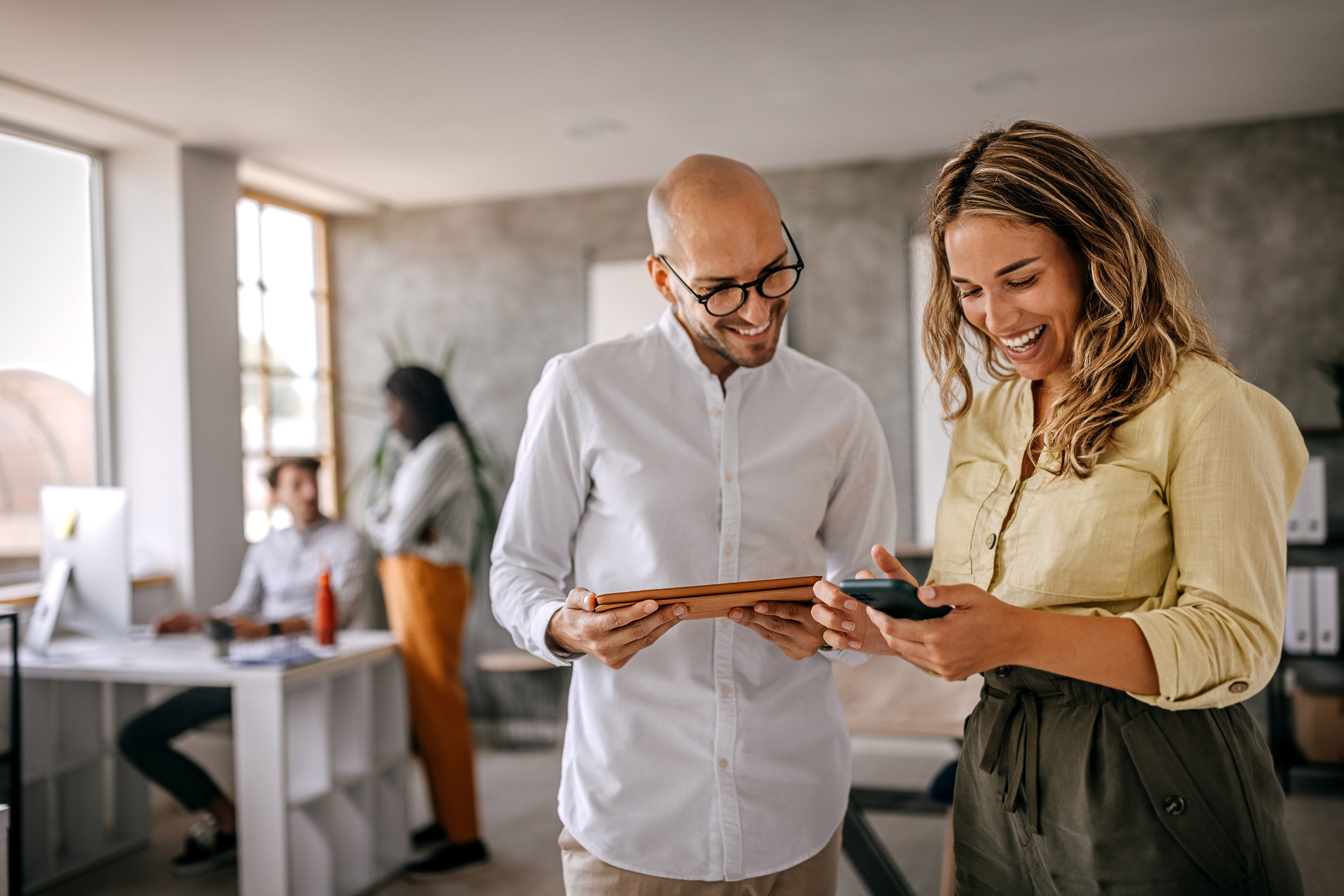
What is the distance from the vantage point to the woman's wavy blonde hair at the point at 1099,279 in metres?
1.12

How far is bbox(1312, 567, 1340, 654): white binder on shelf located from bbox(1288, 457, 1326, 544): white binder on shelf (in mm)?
139

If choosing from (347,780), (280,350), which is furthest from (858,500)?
(280,350)

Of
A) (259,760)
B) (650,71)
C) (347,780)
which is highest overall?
(650,71)

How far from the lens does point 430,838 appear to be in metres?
3.80

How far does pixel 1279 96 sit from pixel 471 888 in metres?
4.51

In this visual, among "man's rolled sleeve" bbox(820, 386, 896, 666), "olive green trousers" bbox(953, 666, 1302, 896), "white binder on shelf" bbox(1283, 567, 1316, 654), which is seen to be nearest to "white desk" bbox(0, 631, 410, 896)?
"man's rolled sleeve" bbox(820, 386, 896, 666)

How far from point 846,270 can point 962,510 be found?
3.89 m

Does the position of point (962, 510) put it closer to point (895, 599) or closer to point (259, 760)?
point (895, 599)

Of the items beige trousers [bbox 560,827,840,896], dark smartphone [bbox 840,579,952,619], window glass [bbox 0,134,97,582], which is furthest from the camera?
window glass [bbox 0,134,97,582]

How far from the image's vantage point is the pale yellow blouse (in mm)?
985

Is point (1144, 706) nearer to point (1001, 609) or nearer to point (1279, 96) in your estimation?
point (1001, 609)

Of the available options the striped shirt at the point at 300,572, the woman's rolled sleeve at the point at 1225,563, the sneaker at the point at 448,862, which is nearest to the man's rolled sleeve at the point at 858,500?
the woman's rolled sleeve at the point at 1225,563

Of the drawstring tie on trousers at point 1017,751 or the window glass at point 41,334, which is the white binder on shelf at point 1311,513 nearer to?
the drawstring tie on trousers at point 1017,751

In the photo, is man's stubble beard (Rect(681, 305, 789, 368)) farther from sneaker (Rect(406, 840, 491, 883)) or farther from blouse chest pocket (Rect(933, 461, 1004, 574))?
sneaker (Rect(406, 840, 491, 883))
